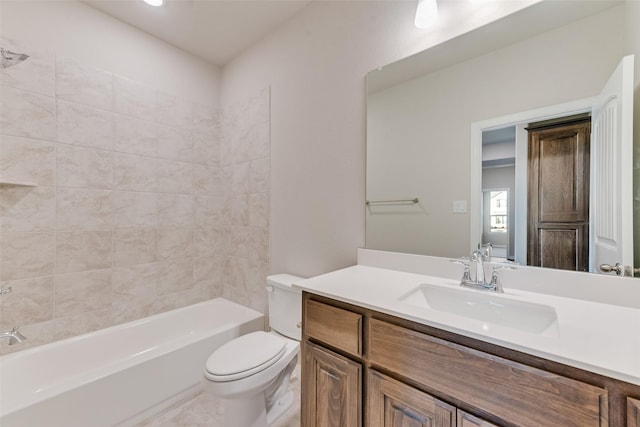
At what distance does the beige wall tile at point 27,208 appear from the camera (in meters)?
1.56

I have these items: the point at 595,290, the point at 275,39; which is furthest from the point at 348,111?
the point at 595,290

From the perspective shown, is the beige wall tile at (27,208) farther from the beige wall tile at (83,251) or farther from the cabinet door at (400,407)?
the cabinet door at (400,407)

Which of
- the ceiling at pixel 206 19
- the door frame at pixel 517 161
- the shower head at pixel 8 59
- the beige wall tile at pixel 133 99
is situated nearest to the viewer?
the door frame at pixel 517 161

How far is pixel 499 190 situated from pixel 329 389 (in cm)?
107

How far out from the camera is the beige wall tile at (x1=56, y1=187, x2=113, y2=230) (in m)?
1.74

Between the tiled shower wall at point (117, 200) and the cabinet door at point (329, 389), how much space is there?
1196mm

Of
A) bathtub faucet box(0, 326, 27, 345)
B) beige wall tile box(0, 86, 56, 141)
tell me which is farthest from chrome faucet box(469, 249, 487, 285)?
beige wall tile box(0, 86, 56, 141)

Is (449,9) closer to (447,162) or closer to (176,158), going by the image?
(447,162)

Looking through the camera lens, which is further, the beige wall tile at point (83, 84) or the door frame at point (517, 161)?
the beige wall tile at point (83, 84)

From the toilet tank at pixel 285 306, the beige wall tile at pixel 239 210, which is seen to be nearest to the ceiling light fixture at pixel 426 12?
the toilet tank at pixel 285 306

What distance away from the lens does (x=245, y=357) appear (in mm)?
1316

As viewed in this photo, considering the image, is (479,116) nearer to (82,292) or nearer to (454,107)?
(454,107)

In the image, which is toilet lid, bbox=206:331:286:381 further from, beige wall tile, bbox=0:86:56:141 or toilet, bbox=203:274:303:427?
beige wall tile, bbox=0:86:56:141

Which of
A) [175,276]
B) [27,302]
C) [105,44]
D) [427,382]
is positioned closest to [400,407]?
[427,382]
